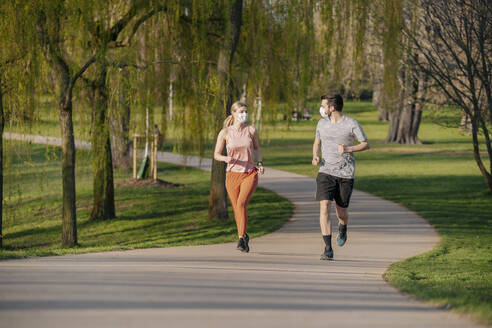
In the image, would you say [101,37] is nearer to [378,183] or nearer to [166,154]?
[378,183]

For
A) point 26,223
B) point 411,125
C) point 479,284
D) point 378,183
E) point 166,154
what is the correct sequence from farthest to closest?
point 411,125 < point 166,154 < point 378,183 < point 26,223 < point 479,284

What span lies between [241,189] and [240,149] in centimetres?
49

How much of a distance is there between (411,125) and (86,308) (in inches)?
1398

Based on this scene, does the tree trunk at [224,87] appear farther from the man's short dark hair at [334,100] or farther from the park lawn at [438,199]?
the man's short dark hair at [334,100]

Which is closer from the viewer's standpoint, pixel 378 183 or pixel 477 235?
pixel 477 235

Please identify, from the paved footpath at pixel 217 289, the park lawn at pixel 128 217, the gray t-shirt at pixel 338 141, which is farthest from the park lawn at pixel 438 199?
the park lawn at pixel 128 217

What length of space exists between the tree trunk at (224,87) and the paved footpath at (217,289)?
3.67 m

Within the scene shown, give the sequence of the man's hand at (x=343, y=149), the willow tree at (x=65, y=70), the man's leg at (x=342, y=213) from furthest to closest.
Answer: the willow tree at (x=65, y=70), the man's leg at (x=342, y=213), the man's hand at (x=343, y=149)

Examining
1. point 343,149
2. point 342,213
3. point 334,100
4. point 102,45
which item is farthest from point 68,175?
point 343,149

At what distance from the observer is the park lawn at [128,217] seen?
43.0 feet

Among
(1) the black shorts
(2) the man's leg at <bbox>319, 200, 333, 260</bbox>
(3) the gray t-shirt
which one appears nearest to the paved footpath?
(2) the man's leg at <bbox>319, 200, 333, 260</bbox>

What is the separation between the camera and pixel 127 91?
12.3m

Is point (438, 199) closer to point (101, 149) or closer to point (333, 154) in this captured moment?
point (101, 149)

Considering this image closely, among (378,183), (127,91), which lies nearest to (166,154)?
(378,183)
